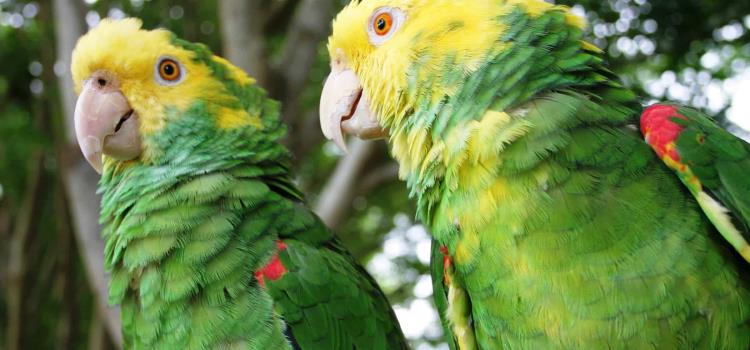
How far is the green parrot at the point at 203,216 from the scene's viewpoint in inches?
80.4

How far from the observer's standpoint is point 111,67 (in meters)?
2.36

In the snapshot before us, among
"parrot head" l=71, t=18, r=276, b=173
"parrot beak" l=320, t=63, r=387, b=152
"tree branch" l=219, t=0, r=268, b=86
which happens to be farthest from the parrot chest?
"tree branch" l=219, t=0, r=268, b=86

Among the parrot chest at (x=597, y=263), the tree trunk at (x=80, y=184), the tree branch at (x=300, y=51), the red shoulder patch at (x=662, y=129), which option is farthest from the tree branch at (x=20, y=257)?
the red shoulder patch at (x=662, y=129)

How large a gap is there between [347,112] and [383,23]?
0.92 ft

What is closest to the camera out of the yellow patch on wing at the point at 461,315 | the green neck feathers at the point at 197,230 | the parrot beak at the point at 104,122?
the yellow patch on wing at the point at 461,315

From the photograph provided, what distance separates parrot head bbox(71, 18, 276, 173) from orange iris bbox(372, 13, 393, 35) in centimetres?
67

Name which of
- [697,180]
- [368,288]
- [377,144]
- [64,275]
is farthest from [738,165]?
[64,275]

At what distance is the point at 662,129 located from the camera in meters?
1.67

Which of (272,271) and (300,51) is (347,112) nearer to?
(272,271)

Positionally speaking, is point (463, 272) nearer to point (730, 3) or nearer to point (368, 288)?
point (368, 288)

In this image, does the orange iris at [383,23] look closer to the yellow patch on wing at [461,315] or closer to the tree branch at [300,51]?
the yellow patch on wing at [461,315]

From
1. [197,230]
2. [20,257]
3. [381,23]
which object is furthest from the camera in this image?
[20,257]

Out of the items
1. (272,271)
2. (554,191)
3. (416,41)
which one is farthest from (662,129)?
(272,271)

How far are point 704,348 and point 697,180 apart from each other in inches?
15.6
